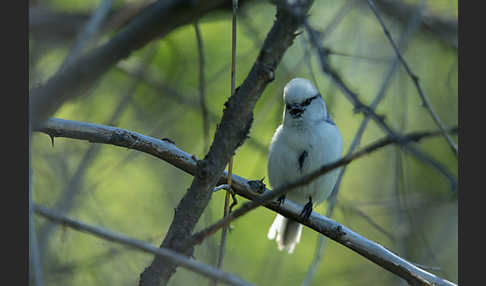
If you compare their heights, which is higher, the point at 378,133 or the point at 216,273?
the point at 378,133

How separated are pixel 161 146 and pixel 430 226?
3.25m

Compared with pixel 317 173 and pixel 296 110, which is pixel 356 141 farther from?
pixel 317 173

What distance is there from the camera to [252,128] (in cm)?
247

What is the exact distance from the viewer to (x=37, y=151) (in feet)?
7.39

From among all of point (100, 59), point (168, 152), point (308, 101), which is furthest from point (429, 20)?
point (100, 59)

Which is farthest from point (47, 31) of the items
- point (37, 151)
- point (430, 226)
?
point (430, 226)

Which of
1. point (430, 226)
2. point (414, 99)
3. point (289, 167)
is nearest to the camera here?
point (289, 167)

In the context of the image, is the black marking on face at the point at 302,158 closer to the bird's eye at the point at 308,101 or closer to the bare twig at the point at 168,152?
the bird's eye at the point at 308,101

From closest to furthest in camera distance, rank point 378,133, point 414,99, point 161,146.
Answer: point 161,146, point 378,133, point 414,99

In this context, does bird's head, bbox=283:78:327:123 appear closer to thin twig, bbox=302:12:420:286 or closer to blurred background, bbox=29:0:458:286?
blurred background, bbox=29:0:458:286

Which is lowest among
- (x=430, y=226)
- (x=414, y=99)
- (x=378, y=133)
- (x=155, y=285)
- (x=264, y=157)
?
(x=155, y=285)

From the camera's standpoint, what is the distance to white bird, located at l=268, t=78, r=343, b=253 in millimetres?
2514

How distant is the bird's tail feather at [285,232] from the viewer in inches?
113

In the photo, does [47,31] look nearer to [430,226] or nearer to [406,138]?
[406,138]
